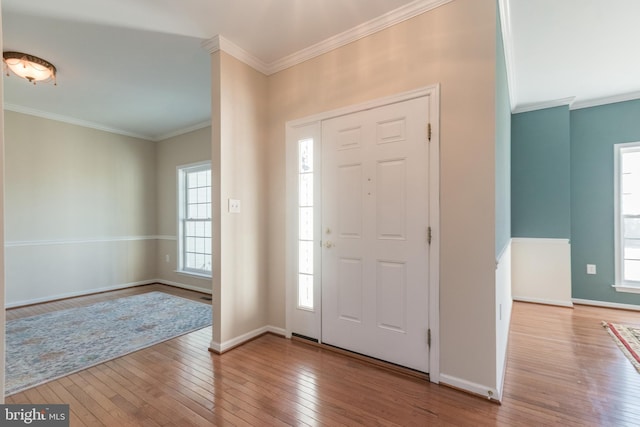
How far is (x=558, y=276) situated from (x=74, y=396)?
5.32 metres

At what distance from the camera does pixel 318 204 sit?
109 inches

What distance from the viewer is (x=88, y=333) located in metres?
3.06

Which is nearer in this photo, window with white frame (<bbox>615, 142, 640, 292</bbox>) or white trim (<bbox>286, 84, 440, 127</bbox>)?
white trim (<bbox>286, 84, 440, 127</bbox>)

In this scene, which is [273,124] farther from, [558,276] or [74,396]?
[558,276]

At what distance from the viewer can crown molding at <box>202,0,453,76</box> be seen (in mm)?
2217

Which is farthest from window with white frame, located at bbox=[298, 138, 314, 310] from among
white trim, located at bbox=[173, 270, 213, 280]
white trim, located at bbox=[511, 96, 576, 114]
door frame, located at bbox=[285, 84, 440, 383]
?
white trim, located at bbox=[511, 96, 576, 114]

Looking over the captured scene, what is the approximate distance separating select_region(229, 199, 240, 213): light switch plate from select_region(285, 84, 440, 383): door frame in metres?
0.48

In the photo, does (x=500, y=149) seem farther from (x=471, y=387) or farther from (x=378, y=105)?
(x=471, y=387)

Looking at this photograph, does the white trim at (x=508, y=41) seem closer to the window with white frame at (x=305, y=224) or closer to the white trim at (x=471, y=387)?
the window with white frame at (x=305, y=224)

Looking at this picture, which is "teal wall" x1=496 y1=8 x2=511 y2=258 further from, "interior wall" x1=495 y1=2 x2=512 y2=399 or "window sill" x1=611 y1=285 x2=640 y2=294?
"window sill" x1=611 y1=285 x2=640 y2=294

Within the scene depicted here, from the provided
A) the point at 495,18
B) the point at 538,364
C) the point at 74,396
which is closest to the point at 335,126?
the point at 495,18

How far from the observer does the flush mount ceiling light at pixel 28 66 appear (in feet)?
9.08

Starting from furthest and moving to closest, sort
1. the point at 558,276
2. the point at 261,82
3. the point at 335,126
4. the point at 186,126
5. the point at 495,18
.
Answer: the point at 186,126 → the point at 558,276 → the point at 261,82 → the point at 335,126 → the point at 495,18

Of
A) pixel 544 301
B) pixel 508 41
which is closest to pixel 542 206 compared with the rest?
pixel 544 301
